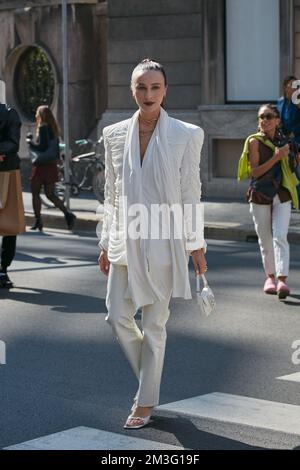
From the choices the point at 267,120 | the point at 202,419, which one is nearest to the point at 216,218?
the point at 267,120

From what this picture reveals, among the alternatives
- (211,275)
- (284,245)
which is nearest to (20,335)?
(284,245)

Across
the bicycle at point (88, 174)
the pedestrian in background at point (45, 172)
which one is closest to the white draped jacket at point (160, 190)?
A: the pedestrian in background at point (45, 172)

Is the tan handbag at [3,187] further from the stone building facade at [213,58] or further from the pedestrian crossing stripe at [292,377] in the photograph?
the stone building facade at [213,58]

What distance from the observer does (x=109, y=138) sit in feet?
23.0

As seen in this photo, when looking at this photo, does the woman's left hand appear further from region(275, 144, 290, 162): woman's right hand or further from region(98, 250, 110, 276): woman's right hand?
region(275, 144, 290, 162): woman's right hand

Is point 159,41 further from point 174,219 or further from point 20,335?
point 174,219

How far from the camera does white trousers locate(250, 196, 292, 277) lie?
37.7 feet

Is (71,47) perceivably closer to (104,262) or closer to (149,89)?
(104,262)

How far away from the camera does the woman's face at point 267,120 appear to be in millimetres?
11359

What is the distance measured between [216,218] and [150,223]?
1152 centimetres

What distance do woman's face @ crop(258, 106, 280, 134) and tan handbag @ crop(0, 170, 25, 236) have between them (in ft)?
8.02

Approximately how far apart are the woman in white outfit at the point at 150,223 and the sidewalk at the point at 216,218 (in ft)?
30.6

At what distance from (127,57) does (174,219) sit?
54.0ft

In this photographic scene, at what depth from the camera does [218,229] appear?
17.2m
